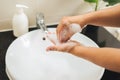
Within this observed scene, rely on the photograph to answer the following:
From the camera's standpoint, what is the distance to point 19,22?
3.25 feet

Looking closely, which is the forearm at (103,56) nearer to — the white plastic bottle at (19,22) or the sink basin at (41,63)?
the sink basin at (41,63)

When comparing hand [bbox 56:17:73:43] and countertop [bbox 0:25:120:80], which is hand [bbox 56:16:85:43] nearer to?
hand [bbox 56:17:73:43]

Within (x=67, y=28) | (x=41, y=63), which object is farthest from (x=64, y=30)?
(x=41, y=63)

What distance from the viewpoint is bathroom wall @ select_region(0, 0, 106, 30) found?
1029 mm

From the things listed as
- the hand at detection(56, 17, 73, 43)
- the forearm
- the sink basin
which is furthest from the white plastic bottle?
the forearm

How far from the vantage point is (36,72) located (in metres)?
0.93

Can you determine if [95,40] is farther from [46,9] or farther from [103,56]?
[103,56]

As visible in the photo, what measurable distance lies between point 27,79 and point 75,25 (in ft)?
0.99

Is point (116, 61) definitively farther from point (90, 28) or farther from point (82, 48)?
point (90, 28)

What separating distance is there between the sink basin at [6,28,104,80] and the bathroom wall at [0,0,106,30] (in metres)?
0.12

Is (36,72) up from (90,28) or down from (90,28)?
down

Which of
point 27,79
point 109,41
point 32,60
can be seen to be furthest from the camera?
point 109,41

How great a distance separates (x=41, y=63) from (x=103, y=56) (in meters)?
0.42

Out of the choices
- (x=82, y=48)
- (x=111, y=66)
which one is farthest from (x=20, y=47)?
(x=111, y=66)
